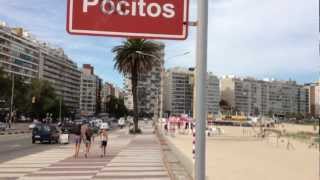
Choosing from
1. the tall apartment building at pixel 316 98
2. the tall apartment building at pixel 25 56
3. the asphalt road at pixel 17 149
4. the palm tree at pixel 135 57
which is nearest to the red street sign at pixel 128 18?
the tall apartment building at pixel 316 98

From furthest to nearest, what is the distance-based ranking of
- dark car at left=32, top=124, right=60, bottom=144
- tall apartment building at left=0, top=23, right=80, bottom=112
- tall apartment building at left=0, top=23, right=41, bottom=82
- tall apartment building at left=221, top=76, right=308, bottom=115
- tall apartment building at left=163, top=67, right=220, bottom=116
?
1. tall apartment building at left=221, top=76, right=308, bottom=115
2. tall apartment building at left=0, top=23, right=80, bottom=112
3. tall apartment building at left=0, top=23, right=41, bottom=82
4. tall apartment building at left=163, top=67, right=220, bottom=116
5. dark car at left=32, top=124, right=60, bottom=144

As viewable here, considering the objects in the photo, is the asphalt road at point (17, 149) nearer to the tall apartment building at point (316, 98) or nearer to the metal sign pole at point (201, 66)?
the tall apartment building at point (316, 98)

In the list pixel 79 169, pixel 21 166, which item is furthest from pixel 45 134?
pixel 79 169

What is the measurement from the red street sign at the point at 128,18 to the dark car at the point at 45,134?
39401 mm

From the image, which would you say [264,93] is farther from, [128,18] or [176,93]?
[128,18]

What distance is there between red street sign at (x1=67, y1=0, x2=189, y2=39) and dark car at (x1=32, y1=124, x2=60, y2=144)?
39.4 meters

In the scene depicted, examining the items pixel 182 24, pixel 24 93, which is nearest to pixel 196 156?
pixel 182 24

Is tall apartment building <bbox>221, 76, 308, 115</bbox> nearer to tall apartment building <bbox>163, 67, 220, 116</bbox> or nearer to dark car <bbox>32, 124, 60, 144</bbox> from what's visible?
tall apartment building <bbox>163, 67, 220, 116</bbox>

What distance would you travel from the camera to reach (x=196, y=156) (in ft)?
14.1

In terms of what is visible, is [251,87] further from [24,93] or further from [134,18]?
[134,18]

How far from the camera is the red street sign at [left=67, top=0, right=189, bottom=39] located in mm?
4234

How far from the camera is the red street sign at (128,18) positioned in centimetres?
423

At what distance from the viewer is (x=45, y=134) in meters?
42.9

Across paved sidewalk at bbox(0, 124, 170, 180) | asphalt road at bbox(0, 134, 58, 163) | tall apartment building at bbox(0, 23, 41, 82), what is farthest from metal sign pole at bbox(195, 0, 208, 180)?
tall apartment building at bbox(0, 23, 41, 82)
